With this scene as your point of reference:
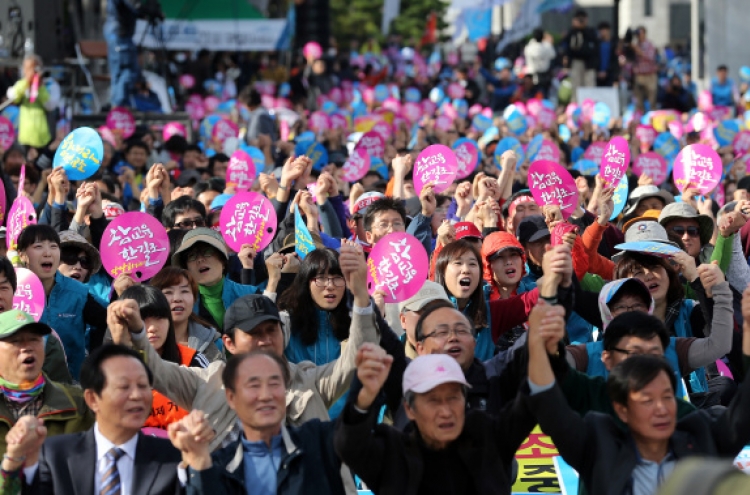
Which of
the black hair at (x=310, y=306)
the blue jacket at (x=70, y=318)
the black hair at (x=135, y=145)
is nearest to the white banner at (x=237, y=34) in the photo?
the black hair at (x=135, y=145)

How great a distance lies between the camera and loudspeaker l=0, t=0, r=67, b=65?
1691 cm

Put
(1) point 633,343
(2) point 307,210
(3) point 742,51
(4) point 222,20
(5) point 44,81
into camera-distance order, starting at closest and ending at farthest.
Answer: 1. (1) point 633,343
2. (2) point 307,210
3. (5) point 44,81
4. (4) point 222,20
5. (3) point 742,51

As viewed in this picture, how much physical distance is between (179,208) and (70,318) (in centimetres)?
163

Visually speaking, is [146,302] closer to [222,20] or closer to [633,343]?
[633,343]

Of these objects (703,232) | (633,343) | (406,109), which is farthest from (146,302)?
(406,109)

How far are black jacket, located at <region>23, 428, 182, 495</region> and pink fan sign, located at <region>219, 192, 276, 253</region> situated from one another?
320cm

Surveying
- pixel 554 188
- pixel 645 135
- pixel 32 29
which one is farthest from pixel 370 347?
pixel 32 29

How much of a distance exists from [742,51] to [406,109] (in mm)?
10269

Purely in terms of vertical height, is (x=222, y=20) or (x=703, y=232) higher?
(x=222, y=20)

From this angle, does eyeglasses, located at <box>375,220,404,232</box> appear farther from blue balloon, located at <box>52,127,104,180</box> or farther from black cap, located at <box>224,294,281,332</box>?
blue balloon, located at <box>52,127,104,180</box>

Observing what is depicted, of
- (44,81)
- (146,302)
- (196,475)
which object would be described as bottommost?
(196,475)

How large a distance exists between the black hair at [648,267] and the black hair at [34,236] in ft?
8.62

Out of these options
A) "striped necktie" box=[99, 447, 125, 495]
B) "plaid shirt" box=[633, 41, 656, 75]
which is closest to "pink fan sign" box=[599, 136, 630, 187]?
"striped necktie" box=[99, 447, 125, 495]

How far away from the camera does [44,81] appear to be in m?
15.0
